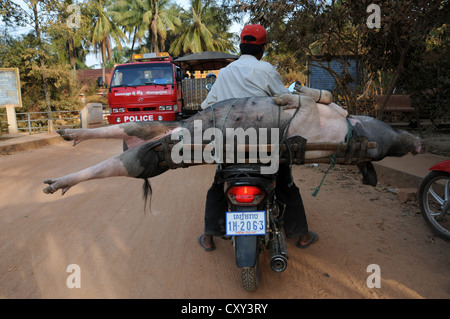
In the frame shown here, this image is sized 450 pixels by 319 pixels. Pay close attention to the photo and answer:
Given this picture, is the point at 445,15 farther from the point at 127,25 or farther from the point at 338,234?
the point at 127,25

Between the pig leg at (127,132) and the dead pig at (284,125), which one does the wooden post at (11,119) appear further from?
the dead pig at (284,125)

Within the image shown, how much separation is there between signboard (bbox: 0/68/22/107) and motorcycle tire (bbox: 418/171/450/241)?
1380 cm

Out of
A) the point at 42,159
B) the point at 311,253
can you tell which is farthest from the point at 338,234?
the point at 42,159

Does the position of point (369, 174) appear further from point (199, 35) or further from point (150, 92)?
point (199, 35)

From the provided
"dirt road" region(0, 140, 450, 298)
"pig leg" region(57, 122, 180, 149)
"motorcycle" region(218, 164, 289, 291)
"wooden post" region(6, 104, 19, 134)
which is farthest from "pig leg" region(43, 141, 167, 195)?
"wooden post" region(6, 104, 19, 134)

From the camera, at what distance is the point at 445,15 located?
519 cm

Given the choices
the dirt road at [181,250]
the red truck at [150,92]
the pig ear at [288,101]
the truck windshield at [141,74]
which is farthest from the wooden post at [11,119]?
the pig ear at [288,101]

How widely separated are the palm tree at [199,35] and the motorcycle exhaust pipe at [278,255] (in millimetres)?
30584

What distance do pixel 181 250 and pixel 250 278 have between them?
99cm

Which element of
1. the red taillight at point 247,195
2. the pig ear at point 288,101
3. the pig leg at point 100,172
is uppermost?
the pig ear at point 288,101

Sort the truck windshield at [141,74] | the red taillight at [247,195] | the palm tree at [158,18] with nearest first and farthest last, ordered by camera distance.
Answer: the red taillight at [247,195] < the truck windshield at [141,74] < the palm tree at [158,18]

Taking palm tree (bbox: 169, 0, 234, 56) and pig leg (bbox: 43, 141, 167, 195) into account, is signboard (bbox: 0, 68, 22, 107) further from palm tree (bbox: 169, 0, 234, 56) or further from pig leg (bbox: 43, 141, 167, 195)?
palm tree (bbox: 169, 0, 234, 56)

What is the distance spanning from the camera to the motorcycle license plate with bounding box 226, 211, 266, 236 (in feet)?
8.20

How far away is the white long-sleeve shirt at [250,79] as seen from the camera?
113 inches
